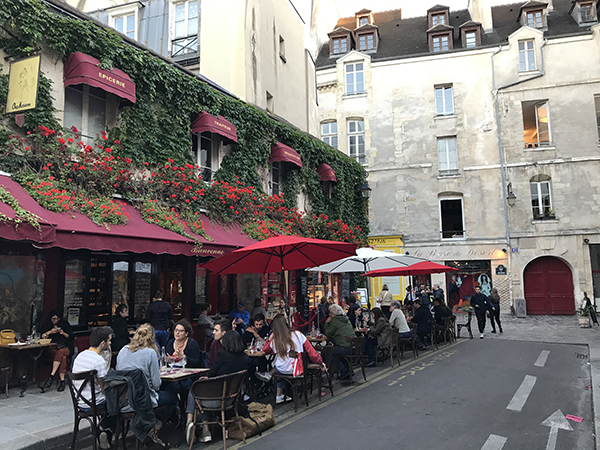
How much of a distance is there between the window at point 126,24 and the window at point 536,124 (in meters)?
18.5

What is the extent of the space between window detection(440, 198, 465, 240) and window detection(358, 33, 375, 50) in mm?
10026

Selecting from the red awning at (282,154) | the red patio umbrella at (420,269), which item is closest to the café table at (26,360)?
the red patio umbrella at (420,269)

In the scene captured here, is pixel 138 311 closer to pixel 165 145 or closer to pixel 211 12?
pixel 165 145

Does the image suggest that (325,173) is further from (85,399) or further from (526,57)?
(526,57)

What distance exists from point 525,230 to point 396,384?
17225 mm

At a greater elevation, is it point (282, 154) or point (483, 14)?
point (483, 14)

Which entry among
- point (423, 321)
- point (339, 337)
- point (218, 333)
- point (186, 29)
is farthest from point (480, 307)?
point (186, 29)

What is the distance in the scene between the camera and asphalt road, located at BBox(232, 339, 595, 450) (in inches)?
196

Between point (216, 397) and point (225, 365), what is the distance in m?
0.36

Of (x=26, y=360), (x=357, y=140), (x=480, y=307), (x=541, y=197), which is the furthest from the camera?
(x=357, y=140)

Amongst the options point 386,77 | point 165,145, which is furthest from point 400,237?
point 165,145

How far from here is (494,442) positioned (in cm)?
493

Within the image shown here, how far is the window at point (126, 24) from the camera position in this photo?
57.9ft

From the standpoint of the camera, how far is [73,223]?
7031 mm
